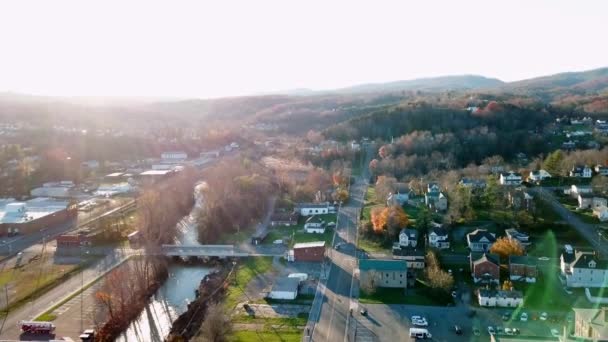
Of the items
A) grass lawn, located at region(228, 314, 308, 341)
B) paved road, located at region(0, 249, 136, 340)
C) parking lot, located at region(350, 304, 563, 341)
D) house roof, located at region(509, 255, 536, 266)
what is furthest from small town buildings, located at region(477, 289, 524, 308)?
paved road, located at region(0, 249, 136, 340)

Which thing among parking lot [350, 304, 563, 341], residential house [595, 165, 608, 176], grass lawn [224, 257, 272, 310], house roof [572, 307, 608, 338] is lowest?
parking lot [350, 304, 563, 341]

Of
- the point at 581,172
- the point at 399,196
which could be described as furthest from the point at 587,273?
the point at 581,172

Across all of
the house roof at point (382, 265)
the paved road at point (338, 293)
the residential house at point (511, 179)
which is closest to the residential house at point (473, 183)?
the residential house at point (511, 179)

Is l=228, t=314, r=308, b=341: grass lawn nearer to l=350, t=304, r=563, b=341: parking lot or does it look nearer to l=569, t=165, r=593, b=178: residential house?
l=350, t=304, r=563, b=341: parking lot

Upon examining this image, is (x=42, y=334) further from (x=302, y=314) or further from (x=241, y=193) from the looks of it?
(x=241, y=193)

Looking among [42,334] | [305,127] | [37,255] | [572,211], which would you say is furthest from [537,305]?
[305,127]
